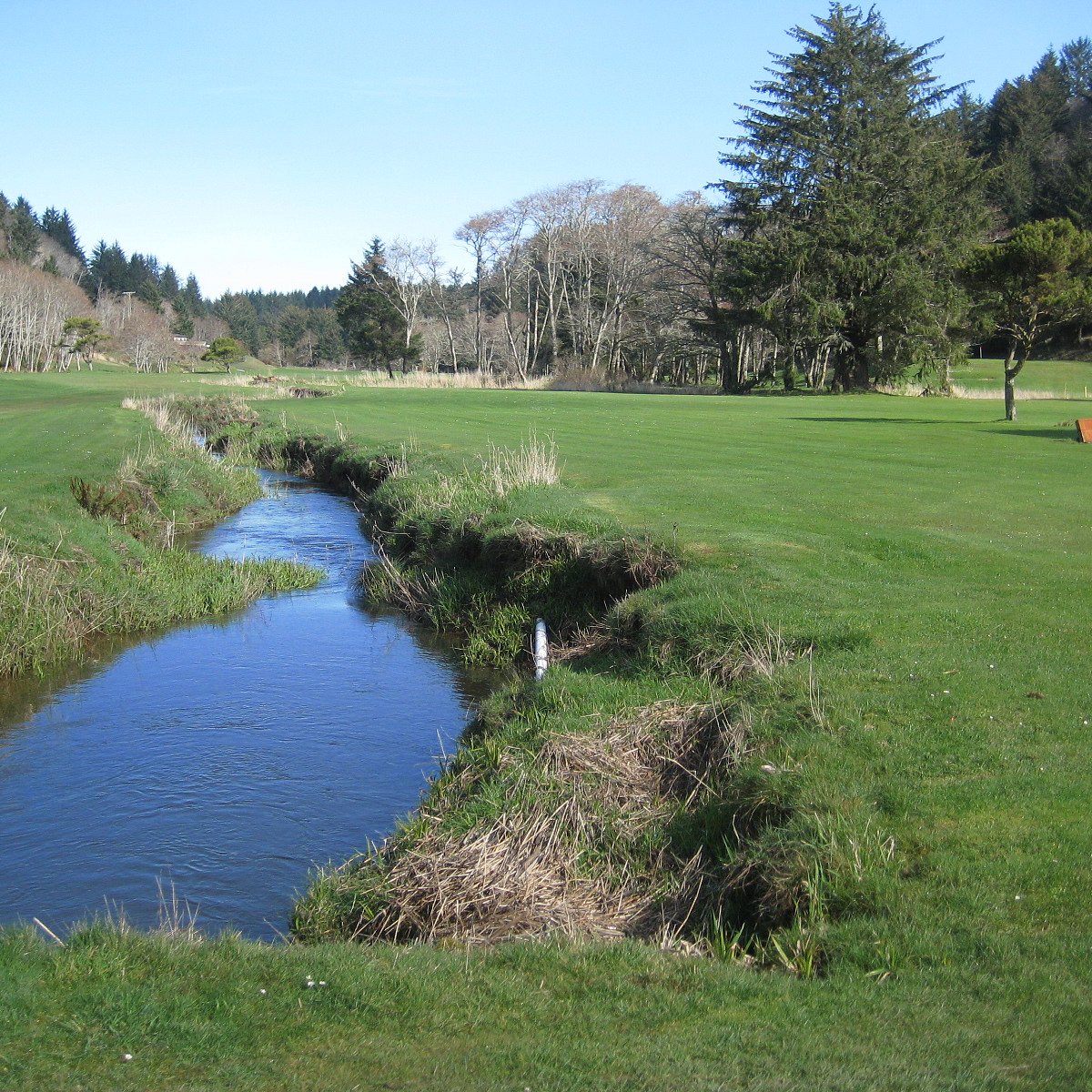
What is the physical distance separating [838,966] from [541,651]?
23.6ft

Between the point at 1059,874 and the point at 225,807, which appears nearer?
the point at 1059,874

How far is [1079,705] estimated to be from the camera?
801 cm

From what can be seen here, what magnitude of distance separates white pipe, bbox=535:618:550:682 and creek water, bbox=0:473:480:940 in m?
1.08

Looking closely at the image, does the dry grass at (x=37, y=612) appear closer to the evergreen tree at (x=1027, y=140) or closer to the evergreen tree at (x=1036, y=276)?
the evergreen tree at (x=1036, y=276)

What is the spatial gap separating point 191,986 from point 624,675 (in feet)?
19.5

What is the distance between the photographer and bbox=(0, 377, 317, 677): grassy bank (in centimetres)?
1380

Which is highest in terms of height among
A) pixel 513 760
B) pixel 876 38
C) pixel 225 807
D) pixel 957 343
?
pixel 876 38

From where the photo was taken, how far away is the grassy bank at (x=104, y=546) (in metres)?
13.8

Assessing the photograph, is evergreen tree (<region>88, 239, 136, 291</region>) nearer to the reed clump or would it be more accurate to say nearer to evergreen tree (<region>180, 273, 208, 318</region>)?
evergreen tree (<region>180, 273, 208, 318</region>)

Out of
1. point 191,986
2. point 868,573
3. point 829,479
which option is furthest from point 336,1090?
point 829,479

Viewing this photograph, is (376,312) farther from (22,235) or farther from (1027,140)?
(22,235)

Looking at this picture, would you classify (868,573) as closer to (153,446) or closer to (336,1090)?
(336,1090)

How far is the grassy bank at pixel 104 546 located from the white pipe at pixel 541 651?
19.5ft

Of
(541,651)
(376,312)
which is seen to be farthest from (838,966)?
(376,312)
